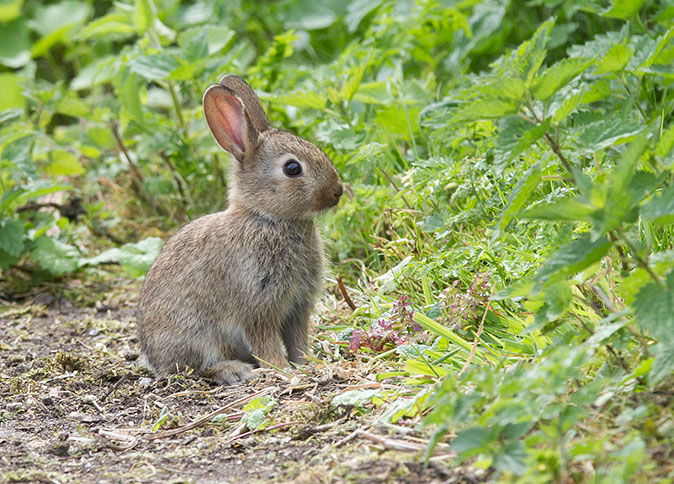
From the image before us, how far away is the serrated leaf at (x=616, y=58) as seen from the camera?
11.8 ft

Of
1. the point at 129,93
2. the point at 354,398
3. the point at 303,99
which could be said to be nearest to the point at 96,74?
the point at 129,93

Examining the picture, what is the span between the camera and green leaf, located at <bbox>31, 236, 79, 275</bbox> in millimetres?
5770

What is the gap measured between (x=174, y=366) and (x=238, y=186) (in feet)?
3.51

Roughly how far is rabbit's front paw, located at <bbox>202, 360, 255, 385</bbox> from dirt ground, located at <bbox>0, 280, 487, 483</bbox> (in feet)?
0.28

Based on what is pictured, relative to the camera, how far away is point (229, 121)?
473 centimetres

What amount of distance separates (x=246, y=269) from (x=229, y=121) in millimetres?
870

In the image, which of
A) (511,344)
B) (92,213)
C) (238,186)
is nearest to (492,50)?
(238,186)

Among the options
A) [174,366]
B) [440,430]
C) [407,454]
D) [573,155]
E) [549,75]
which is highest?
[549,75]

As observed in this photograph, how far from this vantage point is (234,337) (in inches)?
181

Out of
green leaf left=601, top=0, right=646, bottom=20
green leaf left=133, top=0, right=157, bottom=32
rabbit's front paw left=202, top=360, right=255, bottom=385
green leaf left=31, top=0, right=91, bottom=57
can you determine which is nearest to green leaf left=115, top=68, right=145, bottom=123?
green leaf left=133, top=0, right=157, bottom=32

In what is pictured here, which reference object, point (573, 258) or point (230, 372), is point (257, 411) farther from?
point (573, 258)

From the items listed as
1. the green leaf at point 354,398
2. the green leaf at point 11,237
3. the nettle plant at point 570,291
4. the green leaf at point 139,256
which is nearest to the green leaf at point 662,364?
the nettle plant at point 570,291

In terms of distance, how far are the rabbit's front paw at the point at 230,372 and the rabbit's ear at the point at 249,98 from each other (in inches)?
53.7

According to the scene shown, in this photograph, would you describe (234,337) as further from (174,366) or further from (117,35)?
(117,35)
